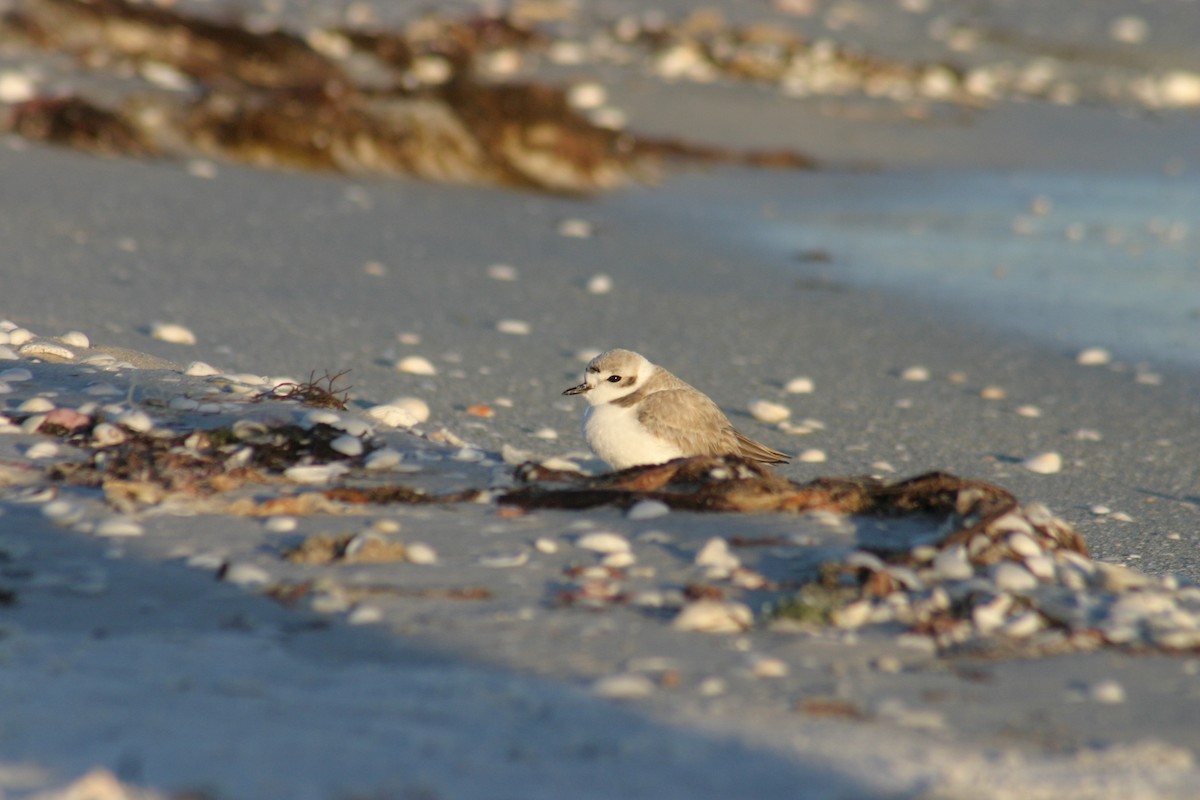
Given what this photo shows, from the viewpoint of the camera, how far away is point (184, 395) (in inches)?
182

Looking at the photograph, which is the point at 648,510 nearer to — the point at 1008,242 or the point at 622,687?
the point at 622,687

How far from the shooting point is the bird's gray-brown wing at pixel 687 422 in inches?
177

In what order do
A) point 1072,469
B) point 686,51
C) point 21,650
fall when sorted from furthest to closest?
point 686,51 < point 1072,469 < point 21,650

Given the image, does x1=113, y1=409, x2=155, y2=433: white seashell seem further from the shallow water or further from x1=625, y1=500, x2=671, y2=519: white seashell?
the shallow water

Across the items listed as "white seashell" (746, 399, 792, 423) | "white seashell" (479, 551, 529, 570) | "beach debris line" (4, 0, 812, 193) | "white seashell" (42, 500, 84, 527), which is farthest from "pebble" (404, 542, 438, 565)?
"beach debris line" (4, 0, 812, 193)

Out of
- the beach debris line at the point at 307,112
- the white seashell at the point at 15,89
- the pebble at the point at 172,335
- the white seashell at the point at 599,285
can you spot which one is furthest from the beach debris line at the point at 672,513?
the white seashell at the point at 15,89

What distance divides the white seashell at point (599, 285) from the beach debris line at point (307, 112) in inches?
120

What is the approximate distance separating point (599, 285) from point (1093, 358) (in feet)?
8.54

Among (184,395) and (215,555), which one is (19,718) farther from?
(184,395)

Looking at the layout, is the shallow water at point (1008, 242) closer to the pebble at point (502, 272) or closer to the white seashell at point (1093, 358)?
the white seashell at point (1093, 358)

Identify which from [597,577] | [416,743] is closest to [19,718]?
[416,743]

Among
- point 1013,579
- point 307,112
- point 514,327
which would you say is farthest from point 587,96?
point 1013,579

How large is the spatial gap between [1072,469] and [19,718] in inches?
159

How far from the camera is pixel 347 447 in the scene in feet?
14.0
